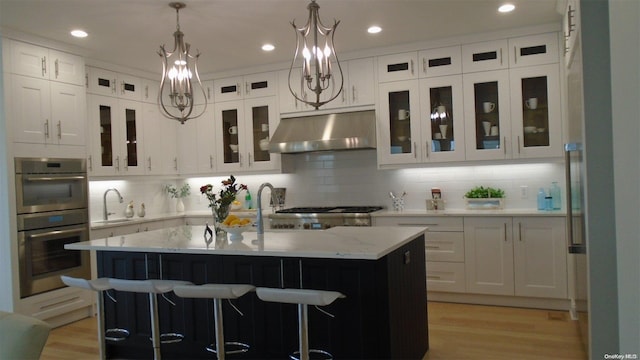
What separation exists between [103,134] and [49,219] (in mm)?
1314

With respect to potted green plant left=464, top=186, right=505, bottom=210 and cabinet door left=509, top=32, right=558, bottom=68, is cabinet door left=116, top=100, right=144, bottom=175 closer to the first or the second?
potted green plant left=464, top=186, right=505, bottom=210

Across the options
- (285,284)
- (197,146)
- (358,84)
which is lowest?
(285,284)

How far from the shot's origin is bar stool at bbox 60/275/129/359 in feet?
10.2

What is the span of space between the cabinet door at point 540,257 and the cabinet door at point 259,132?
2.89 m

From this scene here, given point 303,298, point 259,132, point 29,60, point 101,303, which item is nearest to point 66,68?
point 29,60

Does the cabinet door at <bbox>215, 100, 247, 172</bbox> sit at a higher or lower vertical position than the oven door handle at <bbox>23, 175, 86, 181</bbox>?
higher

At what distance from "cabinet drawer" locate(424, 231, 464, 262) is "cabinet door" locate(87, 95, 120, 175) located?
12.0 ft

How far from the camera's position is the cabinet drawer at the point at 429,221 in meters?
4.82

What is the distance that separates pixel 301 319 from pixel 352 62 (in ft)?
11.6

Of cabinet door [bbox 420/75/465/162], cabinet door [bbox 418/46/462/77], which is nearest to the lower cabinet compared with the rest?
cabinet door [bbox 420/75/465/162]

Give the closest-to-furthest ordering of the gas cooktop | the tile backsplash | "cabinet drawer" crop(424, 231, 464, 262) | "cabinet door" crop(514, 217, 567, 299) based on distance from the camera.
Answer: "cabinet door" crop(514, 217, 567, 299) < "cabinet drawer" crop(424, 231, 464, 262) < the tile backsplash < the gas cooktop

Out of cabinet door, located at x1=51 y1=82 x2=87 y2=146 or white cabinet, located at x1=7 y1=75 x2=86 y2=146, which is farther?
cabinet door, located at x1=51 y1=82 x2=87 y2=146

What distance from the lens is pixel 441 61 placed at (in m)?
5.09

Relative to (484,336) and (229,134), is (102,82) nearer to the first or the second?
(229,134)
